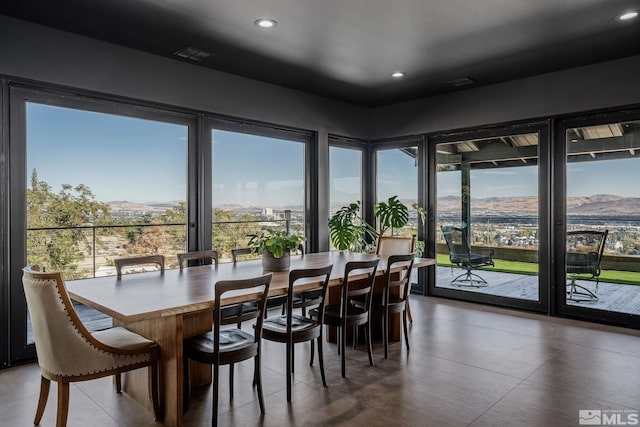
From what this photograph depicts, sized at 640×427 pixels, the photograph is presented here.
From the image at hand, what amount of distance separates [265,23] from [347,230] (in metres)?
3.24

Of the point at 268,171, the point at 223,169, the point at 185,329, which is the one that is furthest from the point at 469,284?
the point at 185,329

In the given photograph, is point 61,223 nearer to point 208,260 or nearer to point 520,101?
point 208,260

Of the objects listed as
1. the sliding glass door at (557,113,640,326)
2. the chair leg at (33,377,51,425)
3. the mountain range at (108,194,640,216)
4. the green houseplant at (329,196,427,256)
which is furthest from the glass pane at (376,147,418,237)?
the chair leg at (33,377,51,425)

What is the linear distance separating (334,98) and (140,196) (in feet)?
10.6

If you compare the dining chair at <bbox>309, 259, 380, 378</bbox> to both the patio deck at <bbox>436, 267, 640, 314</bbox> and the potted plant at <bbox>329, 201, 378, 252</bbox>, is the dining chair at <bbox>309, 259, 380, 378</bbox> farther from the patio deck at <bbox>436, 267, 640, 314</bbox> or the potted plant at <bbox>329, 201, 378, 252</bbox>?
the patio deck at <bbox>436, 267, 640, 314</bbox>

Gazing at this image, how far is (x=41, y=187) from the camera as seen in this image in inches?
148

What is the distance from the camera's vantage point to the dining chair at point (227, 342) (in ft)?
7.93

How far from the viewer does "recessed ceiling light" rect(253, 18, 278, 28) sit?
3.65m

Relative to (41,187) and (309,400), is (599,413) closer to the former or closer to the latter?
(309,400)

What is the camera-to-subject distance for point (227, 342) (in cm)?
270

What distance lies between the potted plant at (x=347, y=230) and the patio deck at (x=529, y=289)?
1214 mm

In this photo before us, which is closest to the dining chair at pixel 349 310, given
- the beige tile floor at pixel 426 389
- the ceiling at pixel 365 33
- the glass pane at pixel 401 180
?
the beige tile floor at pixel 426 389

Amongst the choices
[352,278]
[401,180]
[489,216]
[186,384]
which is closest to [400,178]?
Result: [401,180]

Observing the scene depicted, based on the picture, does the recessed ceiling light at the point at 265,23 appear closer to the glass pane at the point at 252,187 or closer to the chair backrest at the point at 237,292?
A: the glass pane at the point at 252,187
